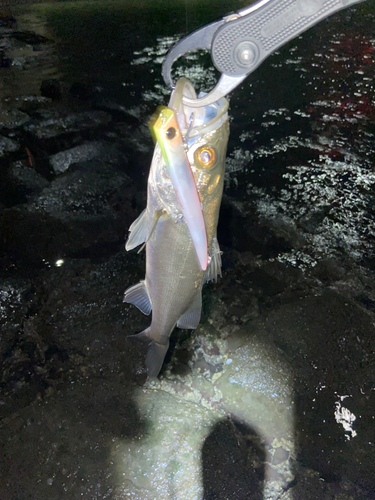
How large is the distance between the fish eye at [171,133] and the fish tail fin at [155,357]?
1414 millimetres

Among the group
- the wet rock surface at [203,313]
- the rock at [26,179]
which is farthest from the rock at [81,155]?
the rock at [26,179]

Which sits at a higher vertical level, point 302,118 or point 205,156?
point 205,156

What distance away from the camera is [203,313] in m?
2.42

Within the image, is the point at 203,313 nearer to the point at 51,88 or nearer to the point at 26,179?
the point at 26,179

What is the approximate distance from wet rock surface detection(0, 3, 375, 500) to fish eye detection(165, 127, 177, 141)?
169cm

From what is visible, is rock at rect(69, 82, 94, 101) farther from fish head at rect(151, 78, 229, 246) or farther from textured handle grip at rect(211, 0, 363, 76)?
textured handle grip at rect(211, 0, 363, 76)

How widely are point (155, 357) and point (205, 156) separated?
1.40 meters

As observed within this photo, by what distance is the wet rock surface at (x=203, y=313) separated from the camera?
192 centimetres

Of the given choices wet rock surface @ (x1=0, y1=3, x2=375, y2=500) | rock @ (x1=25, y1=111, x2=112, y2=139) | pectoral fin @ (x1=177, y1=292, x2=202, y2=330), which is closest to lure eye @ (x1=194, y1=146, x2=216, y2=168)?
pectoral fin @ (x1=177, y1=292, x2=202, y2=330)

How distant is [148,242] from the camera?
5.43 feet

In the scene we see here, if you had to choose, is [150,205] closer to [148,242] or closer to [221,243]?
[148,242]

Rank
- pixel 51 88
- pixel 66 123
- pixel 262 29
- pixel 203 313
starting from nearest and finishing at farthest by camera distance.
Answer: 1. pixel 262 29
2. pixel 203 313
3. pixel 66 123
4. pixel 51 88

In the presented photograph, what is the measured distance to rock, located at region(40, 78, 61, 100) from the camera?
3.13m

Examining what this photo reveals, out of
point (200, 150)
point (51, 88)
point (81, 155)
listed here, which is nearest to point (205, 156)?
point (200, 150)
